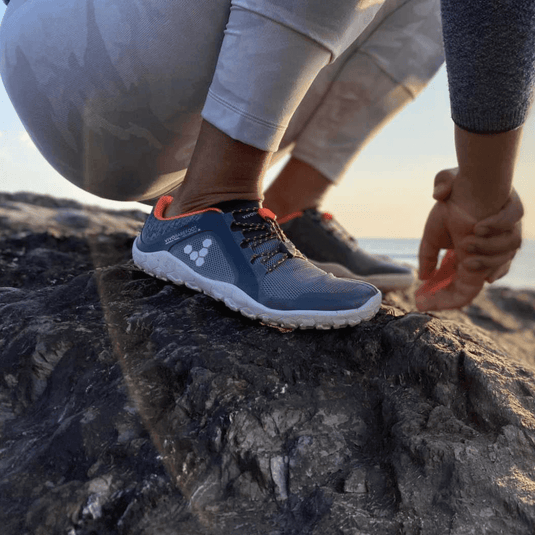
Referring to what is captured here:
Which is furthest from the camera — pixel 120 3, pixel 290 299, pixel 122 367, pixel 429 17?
pixel 429 17

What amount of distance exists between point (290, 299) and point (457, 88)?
1.75 feet

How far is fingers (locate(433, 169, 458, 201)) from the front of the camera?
1394 mm

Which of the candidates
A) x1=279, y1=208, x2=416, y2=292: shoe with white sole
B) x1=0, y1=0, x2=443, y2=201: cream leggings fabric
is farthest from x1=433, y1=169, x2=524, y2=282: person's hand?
x1=279, y1=208, x2=416, y2=292: shoe with white sole

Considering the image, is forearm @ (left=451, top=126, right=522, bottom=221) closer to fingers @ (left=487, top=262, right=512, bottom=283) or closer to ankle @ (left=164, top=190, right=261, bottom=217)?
fingers @ (left=487, top=262, right=512, bottom=283)

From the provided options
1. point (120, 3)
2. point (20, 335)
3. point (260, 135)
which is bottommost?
point (20, 335)

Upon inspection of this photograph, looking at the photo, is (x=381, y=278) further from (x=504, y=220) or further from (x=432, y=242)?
(x=504, y=220)

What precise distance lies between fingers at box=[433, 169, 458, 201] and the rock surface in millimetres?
418

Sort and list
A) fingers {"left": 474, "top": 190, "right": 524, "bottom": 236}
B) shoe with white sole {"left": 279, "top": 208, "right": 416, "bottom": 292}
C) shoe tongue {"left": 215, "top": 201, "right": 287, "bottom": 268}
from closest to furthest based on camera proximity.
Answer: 1. shoe tongue {"left": 215, "top": 201, "right": 287, "bottom": 268}
2. fingers {"left": 474, "top": 190, "right": 524, "bottom": 236}
3. shoe with white sole {"left": 279, "top": 208, "right": 416, "bottom": 292}

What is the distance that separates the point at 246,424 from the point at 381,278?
138 centimetres

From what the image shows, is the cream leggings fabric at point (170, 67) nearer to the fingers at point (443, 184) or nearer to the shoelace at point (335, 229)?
the fingers at point (443, 184)

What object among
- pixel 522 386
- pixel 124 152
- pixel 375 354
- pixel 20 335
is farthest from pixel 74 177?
pixel 522 386

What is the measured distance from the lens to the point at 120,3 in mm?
1168

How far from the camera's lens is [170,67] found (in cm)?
120

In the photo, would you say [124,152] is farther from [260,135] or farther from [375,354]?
[375,354]
